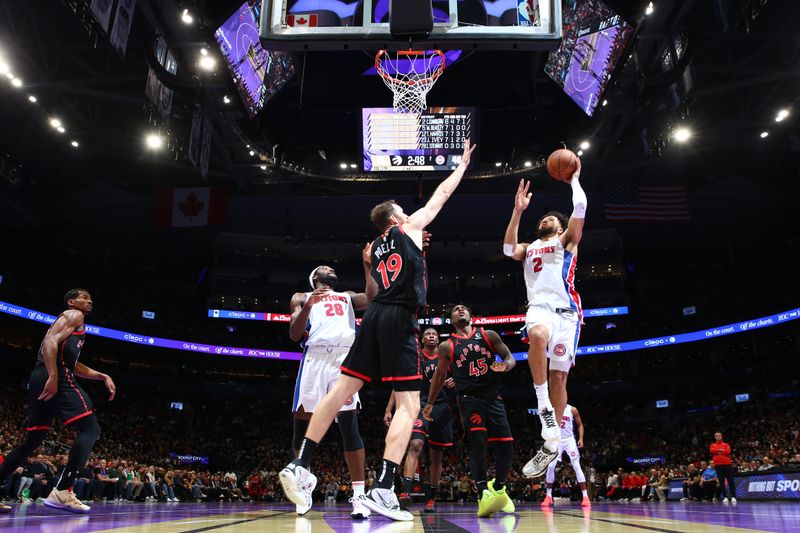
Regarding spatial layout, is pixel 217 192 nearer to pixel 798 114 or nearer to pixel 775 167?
pixel 798 114

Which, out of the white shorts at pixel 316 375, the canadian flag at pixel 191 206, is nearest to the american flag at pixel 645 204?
the canadian flag at pixel 191 206

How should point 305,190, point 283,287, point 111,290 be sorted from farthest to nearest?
point 283,287 < point 111,290 < point 305,190

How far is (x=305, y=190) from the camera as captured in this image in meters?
30.0

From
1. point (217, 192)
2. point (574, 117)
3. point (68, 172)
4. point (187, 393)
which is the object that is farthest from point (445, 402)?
point (187, 393)

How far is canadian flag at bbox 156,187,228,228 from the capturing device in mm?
24938

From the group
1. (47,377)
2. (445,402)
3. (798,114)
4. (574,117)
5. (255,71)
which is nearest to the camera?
(47,377)

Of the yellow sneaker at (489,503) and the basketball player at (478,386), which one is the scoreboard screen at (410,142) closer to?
the basketball player at (478,386)

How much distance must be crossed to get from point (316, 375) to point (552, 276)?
2.52 metres

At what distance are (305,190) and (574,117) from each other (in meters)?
15.1

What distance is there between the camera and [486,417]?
672 cm

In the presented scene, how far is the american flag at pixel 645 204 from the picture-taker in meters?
23.3

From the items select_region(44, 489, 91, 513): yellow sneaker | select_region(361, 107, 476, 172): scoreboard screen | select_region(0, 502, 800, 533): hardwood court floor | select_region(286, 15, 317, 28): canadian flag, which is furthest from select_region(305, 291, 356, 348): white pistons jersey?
select_region(361, 107, 476, 172): scoreboard screen

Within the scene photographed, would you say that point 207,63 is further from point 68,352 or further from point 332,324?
point 332,324

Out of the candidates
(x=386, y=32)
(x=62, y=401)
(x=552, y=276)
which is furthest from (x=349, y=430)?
(x=386, y=32)
